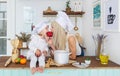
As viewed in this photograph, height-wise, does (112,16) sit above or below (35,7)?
below

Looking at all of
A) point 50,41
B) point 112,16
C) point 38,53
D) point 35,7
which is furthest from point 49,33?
point 35,7

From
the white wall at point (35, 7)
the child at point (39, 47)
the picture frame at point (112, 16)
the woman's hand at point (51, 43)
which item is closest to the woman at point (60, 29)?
the woman's hand at point (51, 43)

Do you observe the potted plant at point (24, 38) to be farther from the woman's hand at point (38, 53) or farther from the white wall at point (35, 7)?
the woman's hand at point (38, 53)

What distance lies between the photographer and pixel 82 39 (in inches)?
152

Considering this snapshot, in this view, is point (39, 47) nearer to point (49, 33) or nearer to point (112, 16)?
point (49, 33)

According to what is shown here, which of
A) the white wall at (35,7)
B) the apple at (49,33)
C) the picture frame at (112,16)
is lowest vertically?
the apple at (49,33)

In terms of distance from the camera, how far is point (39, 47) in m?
1.70

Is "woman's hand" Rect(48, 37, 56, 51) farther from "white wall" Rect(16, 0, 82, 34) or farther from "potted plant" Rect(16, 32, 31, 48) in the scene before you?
"white wall" Rect(16, 0, 82, 34)

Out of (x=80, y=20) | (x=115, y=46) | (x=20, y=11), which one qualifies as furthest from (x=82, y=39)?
(x=115, y=46)

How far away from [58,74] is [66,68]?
83 mm

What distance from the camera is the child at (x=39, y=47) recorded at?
5.27 ft

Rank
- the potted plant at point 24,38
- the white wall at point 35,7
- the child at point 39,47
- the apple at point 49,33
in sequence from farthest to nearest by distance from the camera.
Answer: the white wall at point 35,7 < the potted plant at point 24,38 < the apple at point 49,33 < the child at point 39,47

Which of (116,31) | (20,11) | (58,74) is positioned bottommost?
(58,74)

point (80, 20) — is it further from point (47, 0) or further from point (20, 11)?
point (20, 11)
